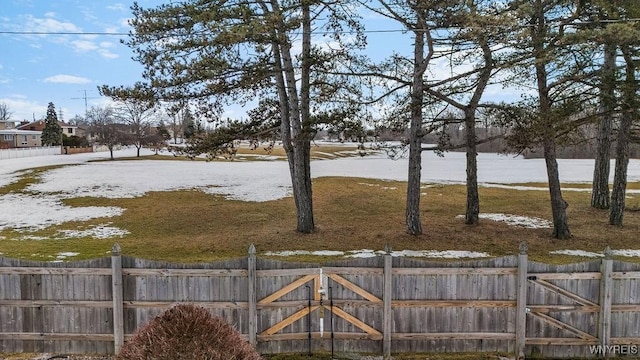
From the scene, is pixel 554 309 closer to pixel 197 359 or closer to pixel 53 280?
pixel 197 359

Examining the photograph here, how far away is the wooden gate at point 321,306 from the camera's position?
6359mm

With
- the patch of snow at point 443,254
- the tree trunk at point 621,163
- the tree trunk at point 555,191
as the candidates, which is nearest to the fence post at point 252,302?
the patch of snow at point 443,254

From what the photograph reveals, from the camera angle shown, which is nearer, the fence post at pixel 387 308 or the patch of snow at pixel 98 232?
the fence post at pixel 387 308

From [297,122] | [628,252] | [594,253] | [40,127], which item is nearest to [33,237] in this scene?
[297,122]

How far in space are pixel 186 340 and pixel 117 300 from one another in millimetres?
3906

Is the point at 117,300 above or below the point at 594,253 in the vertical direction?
above

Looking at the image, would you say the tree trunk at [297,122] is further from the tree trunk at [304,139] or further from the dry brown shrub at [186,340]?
the dry brown shrub at [186,340]

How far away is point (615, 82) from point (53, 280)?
47.3 feet

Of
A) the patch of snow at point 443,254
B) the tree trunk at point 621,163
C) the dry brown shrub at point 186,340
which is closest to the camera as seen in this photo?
the dry brown shrub at point 186,340

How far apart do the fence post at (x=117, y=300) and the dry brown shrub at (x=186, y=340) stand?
3487mm

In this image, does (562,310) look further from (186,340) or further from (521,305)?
(186,340)

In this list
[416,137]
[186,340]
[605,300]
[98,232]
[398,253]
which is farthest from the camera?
[98,232]

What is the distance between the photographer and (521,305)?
625 cm

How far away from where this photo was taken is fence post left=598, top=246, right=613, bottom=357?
6131 mm
